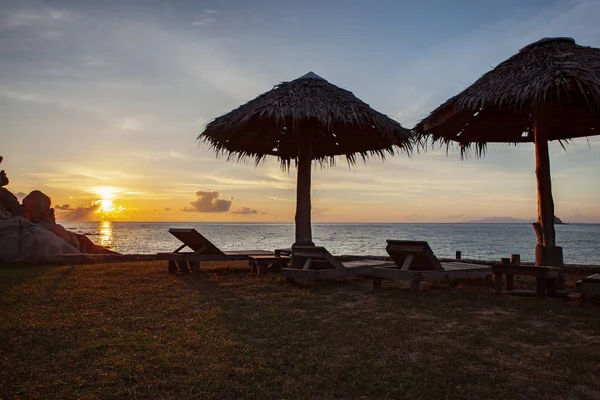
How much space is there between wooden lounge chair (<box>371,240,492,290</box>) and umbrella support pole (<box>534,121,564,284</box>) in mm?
1221

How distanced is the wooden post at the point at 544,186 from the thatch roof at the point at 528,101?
29 centimetres

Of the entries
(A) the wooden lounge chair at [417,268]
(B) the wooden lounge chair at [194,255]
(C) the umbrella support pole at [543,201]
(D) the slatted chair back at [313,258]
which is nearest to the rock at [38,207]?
(B) the wooden lounge chair at [194,255]

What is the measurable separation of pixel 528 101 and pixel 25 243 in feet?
41.8

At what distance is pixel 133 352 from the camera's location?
376 centimetres

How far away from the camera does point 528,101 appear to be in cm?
716

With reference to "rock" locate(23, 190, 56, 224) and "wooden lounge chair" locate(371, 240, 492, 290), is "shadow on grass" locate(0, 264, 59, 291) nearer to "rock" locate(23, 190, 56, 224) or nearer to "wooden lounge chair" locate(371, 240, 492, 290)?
"wooden lounge chair" locate(371, 240, 492, 290)

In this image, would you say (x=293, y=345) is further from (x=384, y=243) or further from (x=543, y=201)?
(x=384, y=243)

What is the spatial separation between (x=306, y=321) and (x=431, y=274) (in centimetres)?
283

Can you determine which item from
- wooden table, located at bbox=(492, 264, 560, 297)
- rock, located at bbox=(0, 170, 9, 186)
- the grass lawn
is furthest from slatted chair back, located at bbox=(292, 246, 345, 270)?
rock, located at bbox=(0, 170, 9, 186)

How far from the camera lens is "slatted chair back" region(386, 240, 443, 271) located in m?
6.89

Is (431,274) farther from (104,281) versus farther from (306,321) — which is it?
(104,281)

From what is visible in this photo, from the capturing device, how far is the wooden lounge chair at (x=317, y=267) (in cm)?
737

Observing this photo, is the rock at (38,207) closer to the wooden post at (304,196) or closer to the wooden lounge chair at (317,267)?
the wooden post at (304,196)

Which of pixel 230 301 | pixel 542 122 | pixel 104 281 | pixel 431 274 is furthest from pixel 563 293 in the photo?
pixel 104 281
